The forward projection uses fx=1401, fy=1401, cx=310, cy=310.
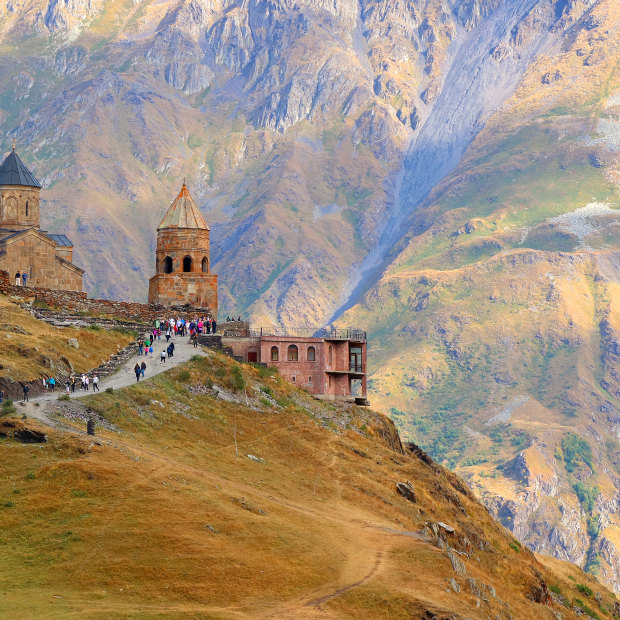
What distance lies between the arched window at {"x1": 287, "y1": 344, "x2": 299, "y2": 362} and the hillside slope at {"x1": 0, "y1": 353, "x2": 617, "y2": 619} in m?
13.4

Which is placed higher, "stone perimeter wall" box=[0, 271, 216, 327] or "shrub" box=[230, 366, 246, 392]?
"stone perimeter wall" box=[0, 271, 216, 327]

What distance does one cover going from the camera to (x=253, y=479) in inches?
2479

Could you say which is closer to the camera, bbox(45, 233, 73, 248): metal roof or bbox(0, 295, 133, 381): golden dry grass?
bbox(0, 295, 133, 381): golden dry grass

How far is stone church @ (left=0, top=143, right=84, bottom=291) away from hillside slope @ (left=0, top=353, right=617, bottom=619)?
30279 mm

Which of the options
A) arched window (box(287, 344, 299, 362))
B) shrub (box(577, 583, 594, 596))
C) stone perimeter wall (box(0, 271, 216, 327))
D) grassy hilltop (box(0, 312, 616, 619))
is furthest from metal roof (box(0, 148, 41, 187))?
shrub (box(577, 583, 594, 596))

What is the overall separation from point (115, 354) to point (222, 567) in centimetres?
3258

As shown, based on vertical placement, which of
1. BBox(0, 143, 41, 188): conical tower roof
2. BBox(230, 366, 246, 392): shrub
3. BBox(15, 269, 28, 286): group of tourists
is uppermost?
BBox(0, 143, 41, 188): conical tower roof

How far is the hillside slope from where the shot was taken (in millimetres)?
46625

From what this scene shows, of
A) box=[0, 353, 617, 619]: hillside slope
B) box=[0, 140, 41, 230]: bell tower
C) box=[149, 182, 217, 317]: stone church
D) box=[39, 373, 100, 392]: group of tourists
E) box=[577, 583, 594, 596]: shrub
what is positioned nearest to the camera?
box=[0, 353, 617, 619]: hillside slope

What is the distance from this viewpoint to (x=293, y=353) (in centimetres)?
9269

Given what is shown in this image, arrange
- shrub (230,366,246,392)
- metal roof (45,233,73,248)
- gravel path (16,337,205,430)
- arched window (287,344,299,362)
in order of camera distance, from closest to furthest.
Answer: gravel path (16,337,205,430)
shrub (230,366,246,392)
arched window (287,344,299,362)
metal roof (45,233,73,248)

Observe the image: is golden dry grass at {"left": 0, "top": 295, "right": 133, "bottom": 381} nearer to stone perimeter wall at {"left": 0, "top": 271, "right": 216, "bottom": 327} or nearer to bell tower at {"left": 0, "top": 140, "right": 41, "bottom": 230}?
stone perimeter wall at {"left": 0, "top": 271, "right": 216, "bottom": 327}

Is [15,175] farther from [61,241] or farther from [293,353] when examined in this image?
[293,353]

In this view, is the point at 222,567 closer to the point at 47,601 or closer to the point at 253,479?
the point at 47,601
